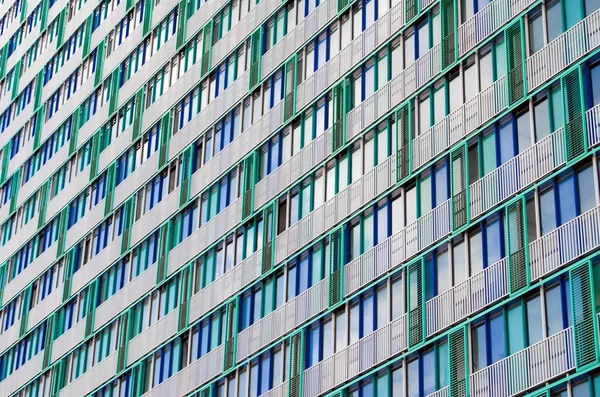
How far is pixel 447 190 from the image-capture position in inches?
1837

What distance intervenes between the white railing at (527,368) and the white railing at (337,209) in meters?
9.48

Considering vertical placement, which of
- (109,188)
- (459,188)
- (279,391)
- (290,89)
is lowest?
(279,391)

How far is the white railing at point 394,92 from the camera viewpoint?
4956 centimetres

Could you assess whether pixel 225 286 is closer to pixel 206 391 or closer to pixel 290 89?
pixel 206 391

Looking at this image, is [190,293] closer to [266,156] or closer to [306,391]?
[266,156]

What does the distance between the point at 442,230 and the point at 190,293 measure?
16.4 metres

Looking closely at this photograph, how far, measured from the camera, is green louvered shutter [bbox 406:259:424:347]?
45.5 m

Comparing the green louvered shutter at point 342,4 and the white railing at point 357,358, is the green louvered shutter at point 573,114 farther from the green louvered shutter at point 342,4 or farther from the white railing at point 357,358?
the green louvered shutter at point 342,4

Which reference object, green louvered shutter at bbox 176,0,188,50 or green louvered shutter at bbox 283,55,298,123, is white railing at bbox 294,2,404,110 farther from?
green louvered shutter at bbox 176,0,188,50

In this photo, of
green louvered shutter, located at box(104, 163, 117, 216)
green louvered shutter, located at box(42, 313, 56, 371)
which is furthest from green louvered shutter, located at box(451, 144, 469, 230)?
green louvered shutter, located at box(42, 313, 56, 371)

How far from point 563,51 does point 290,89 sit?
54.2 feet

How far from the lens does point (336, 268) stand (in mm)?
50656

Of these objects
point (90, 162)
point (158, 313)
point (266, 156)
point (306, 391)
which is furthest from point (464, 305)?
point (90, 162)

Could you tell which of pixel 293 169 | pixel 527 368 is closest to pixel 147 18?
pixel 293 169
